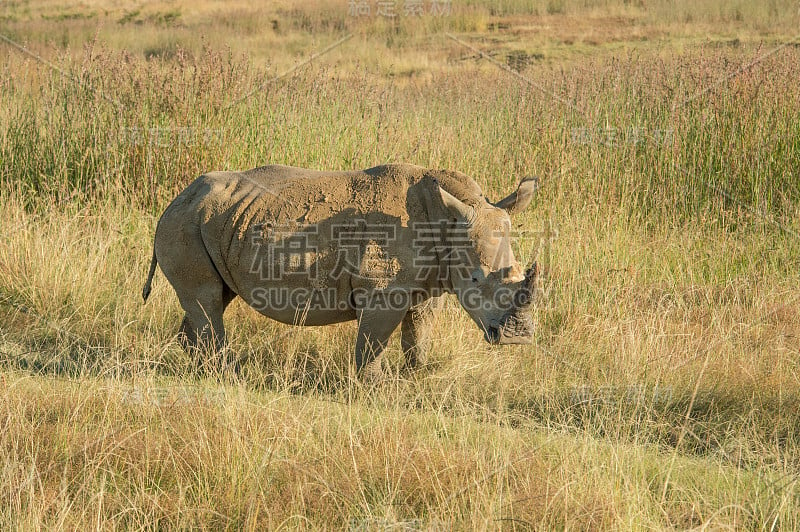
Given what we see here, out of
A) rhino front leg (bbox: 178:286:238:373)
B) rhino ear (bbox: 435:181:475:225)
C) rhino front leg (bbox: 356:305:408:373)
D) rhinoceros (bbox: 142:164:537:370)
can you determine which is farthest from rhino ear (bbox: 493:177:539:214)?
rhino front leg (bbox: 178:286:238:373)

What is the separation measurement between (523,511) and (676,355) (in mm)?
2466

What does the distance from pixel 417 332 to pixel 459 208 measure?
1.06 meters

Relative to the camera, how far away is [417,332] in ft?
17.9

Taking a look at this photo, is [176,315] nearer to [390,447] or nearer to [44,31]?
[390,447]

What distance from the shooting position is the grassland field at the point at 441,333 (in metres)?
3.76

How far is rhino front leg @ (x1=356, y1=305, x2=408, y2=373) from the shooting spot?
4984 mm

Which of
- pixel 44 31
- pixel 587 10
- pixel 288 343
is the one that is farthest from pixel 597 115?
pixel 44 31

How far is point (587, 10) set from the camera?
951 inches

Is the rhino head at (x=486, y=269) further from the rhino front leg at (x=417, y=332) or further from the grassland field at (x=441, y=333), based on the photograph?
the rhino front leg at (x=417, y=332)

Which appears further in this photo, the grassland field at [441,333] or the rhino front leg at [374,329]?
the rhino front leg at [374,329]

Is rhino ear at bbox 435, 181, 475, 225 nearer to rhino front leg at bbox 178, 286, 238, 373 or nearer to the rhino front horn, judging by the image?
the rhino front horn

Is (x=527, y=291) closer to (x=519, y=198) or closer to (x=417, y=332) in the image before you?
(x=519, y=198)

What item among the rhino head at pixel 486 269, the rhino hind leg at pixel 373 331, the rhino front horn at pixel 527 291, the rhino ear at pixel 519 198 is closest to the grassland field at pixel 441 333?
the rhino hind leg at pixel 373 331

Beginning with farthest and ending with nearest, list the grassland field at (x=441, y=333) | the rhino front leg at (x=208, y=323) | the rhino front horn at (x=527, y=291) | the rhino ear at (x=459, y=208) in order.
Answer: the rhino front leg at (x=208, y=323) → the rhino ear at (x=459, y=208) → the rhino front horn at (x=527, y=291) → the grassland field at (x=441, y=333)
